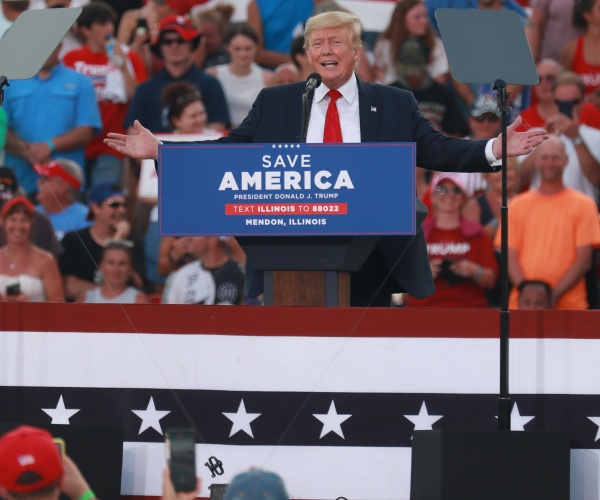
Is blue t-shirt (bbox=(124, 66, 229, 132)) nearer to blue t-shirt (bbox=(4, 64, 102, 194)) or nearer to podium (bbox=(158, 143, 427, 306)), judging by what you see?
blue t-shirt (bbox=(4, 64, 102, 194))

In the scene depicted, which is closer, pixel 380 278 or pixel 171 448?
pixel 171 448

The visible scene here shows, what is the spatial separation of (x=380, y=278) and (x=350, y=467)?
854 millimetres

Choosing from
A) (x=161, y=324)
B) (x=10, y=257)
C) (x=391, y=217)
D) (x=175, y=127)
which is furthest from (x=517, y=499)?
(x=175, y=127)

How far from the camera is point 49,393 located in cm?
571

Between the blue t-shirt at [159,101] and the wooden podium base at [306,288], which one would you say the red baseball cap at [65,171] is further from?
the wooden podium base at [306,288]

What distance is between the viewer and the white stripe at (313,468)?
552 cm

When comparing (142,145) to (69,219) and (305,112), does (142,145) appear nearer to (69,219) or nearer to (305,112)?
(305,112)

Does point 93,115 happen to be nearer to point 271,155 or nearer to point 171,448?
point 271,155

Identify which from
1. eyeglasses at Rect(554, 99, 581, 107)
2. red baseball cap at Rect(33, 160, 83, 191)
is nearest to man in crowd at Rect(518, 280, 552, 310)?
eyeglasses at Rect(554, 99, 581, 107)

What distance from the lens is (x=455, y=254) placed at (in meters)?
8.38

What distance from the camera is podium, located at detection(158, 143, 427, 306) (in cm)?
532

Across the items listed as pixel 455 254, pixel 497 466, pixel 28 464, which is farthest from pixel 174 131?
pixel 28 464

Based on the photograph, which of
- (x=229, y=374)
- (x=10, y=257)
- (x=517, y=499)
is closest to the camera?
(x=517, y=499)

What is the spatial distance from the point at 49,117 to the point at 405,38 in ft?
8.74
